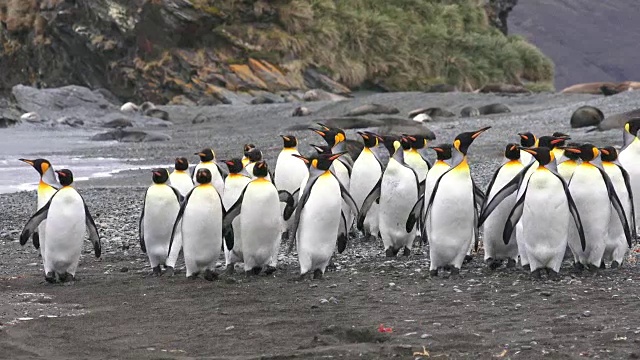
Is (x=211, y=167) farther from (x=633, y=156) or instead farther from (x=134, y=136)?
(x=134, y=136)

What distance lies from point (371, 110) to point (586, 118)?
25.0 feet

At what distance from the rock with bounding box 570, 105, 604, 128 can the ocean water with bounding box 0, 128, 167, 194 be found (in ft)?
20.1

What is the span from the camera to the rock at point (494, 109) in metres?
21.2

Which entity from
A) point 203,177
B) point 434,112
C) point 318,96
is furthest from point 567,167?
Answer: point 318,96

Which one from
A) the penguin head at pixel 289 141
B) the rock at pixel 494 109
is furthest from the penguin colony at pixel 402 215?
the rock at pixel 494 109

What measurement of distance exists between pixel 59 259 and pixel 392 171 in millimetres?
2463

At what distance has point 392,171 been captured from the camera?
7.93 m

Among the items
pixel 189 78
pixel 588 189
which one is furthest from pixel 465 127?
pixel 189 78

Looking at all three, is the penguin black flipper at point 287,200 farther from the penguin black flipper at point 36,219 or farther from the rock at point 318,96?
the rock at point 318,96

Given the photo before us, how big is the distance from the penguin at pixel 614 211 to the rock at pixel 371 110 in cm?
1540

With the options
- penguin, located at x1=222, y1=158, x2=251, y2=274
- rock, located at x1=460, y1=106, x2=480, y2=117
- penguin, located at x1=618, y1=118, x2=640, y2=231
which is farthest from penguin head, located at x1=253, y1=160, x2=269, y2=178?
rock, located at x1=460, y1=106, x2=480, y2=117

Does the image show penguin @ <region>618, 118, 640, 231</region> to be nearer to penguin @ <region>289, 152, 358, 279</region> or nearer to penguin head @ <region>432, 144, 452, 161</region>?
penguin head @ <region>432, 144, 452, 161</region>

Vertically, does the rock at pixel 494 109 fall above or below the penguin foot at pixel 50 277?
below

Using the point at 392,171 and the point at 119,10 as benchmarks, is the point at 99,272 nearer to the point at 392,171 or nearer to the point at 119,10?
the point at 392,171
